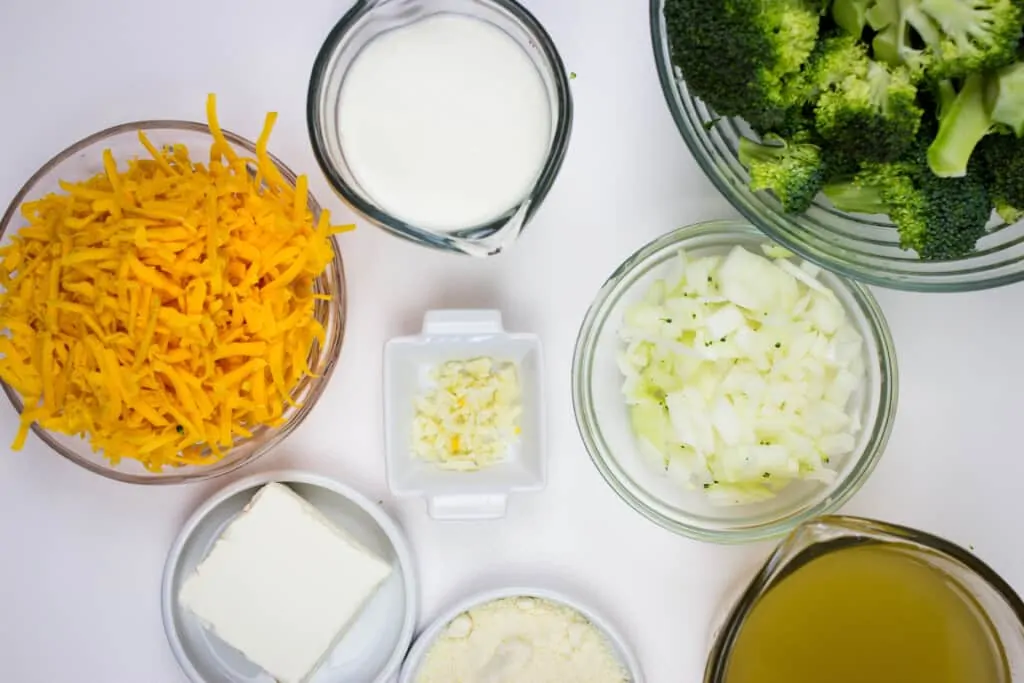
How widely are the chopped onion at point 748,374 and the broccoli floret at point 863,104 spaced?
0.22 metres

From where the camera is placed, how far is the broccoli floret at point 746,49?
869 millimetres

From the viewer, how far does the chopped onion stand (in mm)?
1093

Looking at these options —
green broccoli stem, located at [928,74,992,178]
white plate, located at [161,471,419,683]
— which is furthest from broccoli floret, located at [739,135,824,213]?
white plate, located at [161,471,419,683]

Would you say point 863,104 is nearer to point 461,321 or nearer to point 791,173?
point 791,173

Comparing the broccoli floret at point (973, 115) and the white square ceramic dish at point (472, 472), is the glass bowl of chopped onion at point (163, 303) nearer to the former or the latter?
the white square ceramic dish at point (472, 472)

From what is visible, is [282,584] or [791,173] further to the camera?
[282,584]

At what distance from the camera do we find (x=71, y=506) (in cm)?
123

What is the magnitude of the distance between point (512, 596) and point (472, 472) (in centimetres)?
16

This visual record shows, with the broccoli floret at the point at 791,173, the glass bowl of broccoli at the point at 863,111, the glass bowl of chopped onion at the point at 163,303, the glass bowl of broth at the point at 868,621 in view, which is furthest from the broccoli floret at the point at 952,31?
the glass bowl of chopped onion at the point at 163,303

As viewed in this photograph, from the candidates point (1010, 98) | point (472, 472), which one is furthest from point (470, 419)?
point (1010, 98)

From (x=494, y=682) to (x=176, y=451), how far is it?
0.48 meters

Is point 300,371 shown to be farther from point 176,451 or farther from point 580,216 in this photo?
point 580,216

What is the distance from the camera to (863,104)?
879mm

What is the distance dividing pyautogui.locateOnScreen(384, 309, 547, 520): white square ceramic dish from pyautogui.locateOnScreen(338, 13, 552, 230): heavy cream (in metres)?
0.14
